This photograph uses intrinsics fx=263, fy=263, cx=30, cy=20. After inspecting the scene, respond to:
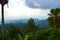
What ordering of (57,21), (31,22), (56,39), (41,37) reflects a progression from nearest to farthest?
(56,39)
(41,37)
(57,21)
(31,22)

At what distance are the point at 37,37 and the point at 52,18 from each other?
12433 mm

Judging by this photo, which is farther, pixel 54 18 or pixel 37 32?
pixel 54 18

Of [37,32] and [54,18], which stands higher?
[54,18]

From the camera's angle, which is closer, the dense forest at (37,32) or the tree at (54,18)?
the dense forest at (37,32)

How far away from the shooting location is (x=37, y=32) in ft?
65.1

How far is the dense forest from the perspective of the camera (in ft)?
59.0

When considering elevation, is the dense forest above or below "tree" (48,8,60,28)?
below

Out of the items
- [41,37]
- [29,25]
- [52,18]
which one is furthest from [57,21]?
[41,37]

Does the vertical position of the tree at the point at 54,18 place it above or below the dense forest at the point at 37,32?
above

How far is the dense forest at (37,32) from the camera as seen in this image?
708 inches

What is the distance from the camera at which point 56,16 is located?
3131 centimetres

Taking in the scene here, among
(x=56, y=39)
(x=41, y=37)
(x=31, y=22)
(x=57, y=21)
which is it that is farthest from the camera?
(x=31, y=22)

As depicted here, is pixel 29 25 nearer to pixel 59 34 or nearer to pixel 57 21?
pixel 57 21

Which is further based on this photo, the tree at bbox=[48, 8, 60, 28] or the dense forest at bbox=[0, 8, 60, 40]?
the tree at bbox=[48, 8, 60, 28]
